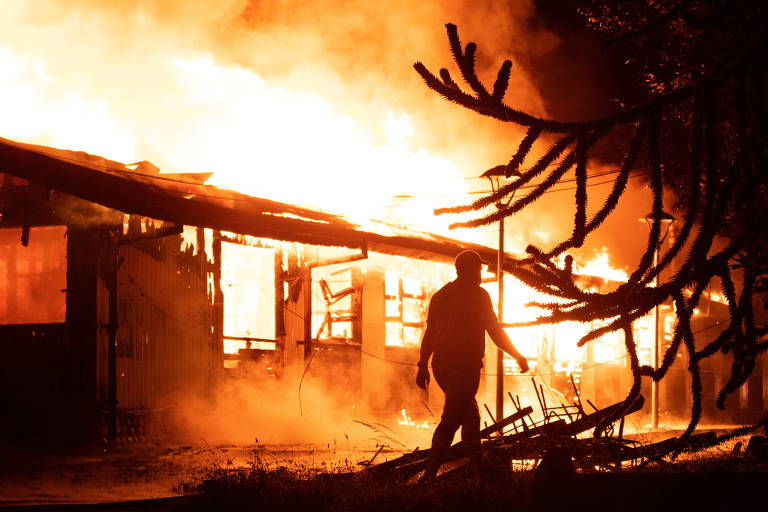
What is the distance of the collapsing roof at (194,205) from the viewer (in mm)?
12547

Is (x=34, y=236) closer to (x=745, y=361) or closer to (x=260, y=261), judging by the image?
(x=260, y=261)

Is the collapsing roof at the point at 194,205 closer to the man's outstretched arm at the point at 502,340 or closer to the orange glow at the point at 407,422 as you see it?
the man's outstretched arm at the point at 502,340

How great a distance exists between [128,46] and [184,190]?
1157cm

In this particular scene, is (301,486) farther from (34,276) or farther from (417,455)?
(34,276)

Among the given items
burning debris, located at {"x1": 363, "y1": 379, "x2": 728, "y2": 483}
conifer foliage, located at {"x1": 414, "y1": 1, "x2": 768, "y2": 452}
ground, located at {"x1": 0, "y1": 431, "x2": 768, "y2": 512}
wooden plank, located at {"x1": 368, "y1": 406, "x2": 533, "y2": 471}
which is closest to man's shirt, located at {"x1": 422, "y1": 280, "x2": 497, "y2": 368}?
burning debris, located at {"x1": 363, "y1": 379, "x2": 728, "y2": 483}

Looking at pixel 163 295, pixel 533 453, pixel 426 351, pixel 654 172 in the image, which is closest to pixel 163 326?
pixel 163 295

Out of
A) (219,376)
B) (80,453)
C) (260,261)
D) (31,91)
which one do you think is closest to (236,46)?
(31,91)

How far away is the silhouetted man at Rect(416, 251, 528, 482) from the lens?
279 inches

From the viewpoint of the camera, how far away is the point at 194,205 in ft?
46.2

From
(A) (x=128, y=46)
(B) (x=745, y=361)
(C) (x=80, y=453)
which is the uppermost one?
(A) (x=128, y=46)

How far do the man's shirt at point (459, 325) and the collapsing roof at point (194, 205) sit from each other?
71.5 inches

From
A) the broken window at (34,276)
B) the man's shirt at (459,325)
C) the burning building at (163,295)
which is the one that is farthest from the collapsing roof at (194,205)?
the man's shirt at (459,325)

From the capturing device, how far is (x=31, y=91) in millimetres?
22578

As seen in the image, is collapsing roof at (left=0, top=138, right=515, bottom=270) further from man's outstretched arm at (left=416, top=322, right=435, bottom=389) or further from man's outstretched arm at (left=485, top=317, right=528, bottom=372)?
man's outstretched arm at (left=416, top=322, right=435, bottom=389)
